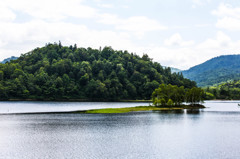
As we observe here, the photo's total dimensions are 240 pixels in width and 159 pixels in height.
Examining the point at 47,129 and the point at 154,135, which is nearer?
the point at 154,135

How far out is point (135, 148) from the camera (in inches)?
2373

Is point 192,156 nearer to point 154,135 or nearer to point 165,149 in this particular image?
point 165,149

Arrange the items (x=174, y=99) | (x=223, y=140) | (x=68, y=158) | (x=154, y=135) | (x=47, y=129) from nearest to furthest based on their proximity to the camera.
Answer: (x=68, y=158)
(x=223, y=140)
(x=154, y=135)
(x=47, y=129)
(x=174, y=99)

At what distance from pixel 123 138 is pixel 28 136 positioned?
24072 mm

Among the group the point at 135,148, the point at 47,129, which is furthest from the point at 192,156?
the point at 47,129

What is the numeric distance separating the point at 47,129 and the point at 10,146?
25.8 m

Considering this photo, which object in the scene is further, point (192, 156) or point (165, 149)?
point (165, 149)

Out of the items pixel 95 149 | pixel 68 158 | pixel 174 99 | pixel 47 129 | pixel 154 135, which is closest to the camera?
pixel 68 158

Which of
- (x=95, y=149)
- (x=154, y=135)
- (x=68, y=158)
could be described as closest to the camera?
(x=68, y=158)

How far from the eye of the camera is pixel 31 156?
5259 cm

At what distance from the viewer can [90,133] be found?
264 feet

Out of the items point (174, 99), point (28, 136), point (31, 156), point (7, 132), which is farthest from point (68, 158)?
point (174, 99)

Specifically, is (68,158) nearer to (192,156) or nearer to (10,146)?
(10,146)

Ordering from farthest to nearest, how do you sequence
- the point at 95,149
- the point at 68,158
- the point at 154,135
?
the point at 154,135
the point at 95,149
the point at 68,158
